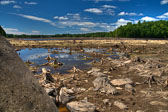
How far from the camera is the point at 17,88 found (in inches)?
157

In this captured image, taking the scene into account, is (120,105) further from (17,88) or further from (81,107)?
(17,88)

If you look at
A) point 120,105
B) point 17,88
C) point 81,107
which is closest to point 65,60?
point 81,107

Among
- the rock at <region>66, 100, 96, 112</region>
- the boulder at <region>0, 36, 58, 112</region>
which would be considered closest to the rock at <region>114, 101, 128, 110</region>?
the rock at <region>66, 100, 96, 112</region>

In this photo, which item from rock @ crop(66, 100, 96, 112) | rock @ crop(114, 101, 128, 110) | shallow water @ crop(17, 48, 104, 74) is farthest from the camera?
shallow water @ crop(17, 48, 104, 74)

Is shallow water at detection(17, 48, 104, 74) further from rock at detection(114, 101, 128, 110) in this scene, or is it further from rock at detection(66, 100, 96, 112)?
rock at detection(114, 101, 128, 110)

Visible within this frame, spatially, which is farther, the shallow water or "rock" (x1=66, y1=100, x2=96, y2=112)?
the shallow water

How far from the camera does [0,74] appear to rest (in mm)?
3834

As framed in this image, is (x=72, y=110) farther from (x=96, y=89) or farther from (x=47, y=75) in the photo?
(x=47, y=75)

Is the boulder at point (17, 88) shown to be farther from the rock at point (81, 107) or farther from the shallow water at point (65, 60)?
the shallow water at point (65, 60)

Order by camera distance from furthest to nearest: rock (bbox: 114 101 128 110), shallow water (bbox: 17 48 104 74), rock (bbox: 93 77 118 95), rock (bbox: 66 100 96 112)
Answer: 1. shallow water (bbox: 17 48 104 74)
2. rock (bbox: 93 77 118 95)
3. rock (bbox: 114 101 128 110)
4. rock (bbox: 66 100 96 112)

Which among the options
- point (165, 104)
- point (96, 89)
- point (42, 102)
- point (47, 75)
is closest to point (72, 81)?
point (47, 75)

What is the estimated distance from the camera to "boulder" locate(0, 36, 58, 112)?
3767 millimetres

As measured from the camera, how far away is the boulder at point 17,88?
3.77 m

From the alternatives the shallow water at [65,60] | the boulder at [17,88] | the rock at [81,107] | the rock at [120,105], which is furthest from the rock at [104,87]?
the shallow water at [65,60]
